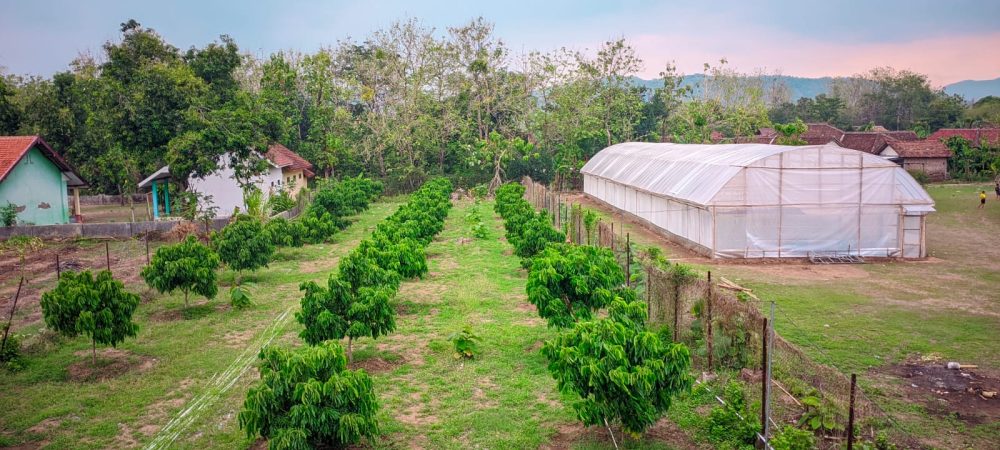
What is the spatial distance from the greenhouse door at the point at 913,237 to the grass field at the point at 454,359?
19.4 inches

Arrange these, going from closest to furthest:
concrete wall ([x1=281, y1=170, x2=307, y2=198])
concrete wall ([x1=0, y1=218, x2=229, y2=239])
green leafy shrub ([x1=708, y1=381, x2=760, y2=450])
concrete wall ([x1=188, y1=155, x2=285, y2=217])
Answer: green leafy shrub ([x1=708, y1=381, x2=760, y2=450]) → concrete wall ([x1=0, y1=218, x2=229, y2=239]) → concrete wall ([x1=188, y1=155, x2=285, y2=217]) → concrete wall ([x1=281, y1=170, x2=307, y2=198])

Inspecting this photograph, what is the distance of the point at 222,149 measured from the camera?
31.6 m

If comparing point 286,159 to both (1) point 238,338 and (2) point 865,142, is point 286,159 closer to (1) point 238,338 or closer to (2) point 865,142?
(1) point 238,338

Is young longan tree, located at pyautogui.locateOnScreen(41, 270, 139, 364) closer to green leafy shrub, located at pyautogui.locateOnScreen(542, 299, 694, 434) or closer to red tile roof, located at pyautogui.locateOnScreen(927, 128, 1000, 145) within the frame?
green leafy shrub, located at pyautogui.locateOnScreen(542, 299, 694, 434)

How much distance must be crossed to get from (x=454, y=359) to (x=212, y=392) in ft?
13.5

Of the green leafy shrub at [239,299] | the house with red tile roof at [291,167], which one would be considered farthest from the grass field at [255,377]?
the house with red tile roof at [291,167]

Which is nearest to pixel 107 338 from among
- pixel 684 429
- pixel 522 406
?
pixel 522 406

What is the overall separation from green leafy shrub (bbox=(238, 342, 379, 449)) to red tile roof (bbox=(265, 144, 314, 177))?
30.2 metres

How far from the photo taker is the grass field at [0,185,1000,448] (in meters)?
10.2

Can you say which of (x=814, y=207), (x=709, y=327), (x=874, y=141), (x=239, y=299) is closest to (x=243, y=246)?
(x=239, y=299)

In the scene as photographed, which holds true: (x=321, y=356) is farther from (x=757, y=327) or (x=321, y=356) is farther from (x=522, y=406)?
(x=757, y=327)

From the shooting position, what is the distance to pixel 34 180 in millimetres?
32062

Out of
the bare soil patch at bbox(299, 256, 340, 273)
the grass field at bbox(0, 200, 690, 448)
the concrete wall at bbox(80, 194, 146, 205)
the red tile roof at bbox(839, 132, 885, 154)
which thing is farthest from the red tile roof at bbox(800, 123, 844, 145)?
the concrete wall at bbox(80, 194, 146, 205)

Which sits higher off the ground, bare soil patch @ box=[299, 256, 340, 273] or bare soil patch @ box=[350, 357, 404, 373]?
bare soil patch @ box=[299, 256, 340, 273]
